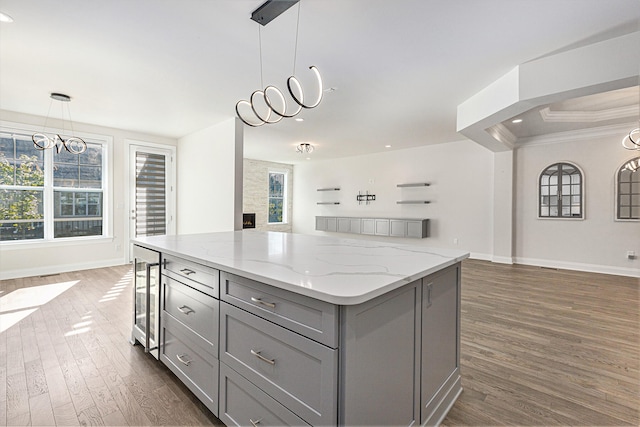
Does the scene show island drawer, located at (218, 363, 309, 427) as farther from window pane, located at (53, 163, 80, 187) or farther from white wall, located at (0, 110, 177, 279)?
window pane, located at (53, 163, 80, 187)

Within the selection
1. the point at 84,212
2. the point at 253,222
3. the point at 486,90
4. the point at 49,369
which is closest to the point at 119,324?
the point at 49,369

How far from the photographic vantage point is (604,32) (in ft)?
7.85

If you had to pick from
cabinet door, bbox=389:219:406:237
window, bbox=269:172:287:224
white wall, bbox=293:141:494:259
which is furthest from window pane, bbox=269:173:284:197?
cabinet door, bbox=389:219:406:237

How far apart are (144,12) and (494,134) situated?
194 inches

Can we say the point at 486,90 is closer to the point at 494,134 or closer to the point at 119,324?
the point at 494,134

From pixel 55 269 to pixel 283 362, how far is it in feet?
18.9

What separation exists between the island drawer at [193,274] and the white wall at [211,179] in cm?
275

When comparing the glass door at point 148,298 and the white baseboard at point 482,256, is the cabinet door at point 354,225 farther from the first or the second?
the glass door at point 148,298

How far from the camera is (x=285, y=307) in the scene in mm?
1197

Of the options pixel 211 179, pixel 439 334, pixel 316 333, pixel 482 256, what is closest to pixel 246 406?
pixel 316 333

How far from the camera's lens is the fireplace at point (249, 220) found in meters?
8.44

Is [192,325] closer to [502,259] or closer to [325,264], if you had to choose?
[325,264]

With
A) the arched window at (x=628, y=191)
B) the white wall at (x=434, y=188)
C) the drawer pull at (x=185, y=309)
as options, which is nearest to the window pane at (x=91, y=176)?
the drawer pull at (x=185, y=309)

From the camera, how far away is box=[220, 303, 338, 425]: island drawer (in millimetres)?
1061
